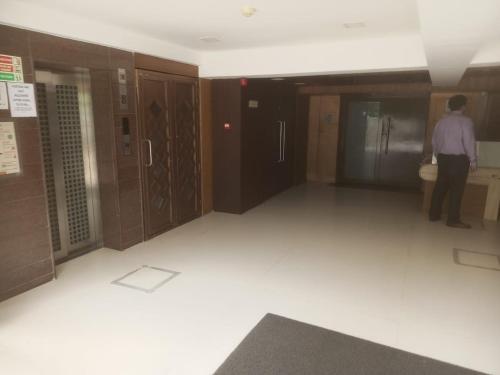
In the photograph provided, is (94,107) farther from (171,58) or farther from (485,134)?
(485,134)

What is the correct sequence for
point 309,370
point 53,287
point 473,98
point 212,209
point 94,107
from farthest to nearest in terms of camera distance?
point 473,98, point 212,209, point 94,107, point 53,287, point 309,370

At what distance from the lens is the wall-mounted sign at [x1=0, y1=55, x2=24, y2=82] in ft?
9.02

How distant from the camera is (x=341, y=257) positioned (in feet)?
12.7

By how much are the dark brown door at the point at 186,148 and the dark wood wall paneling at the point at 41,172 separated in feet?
2.56

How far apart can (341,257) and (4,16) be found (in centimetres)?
377

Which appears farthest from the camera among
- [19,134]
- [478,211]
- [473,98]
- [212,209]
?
[473,98]

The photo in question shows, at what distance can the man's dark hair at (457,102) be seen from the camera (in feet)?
15.7

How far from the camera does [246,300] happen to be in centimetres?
299

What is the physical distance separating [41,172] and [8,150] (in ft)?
1.10

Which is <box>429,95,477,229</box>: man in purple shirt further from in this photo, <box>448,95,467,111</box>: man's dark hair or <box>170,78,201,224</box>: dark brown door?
<box>170,78,201,224</box>: dark brown door

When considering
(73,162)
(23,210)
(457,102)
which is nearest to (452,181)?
(457,102)

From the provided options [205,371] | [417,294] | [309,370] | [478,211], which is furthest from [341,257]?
[478,211]

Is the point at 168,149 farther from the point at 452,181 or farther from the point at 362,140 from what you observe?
the point at 362,140

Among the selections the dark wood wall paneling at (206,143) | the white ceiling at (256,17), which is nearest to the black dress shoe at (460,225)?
the white ceiling at (256,17)
